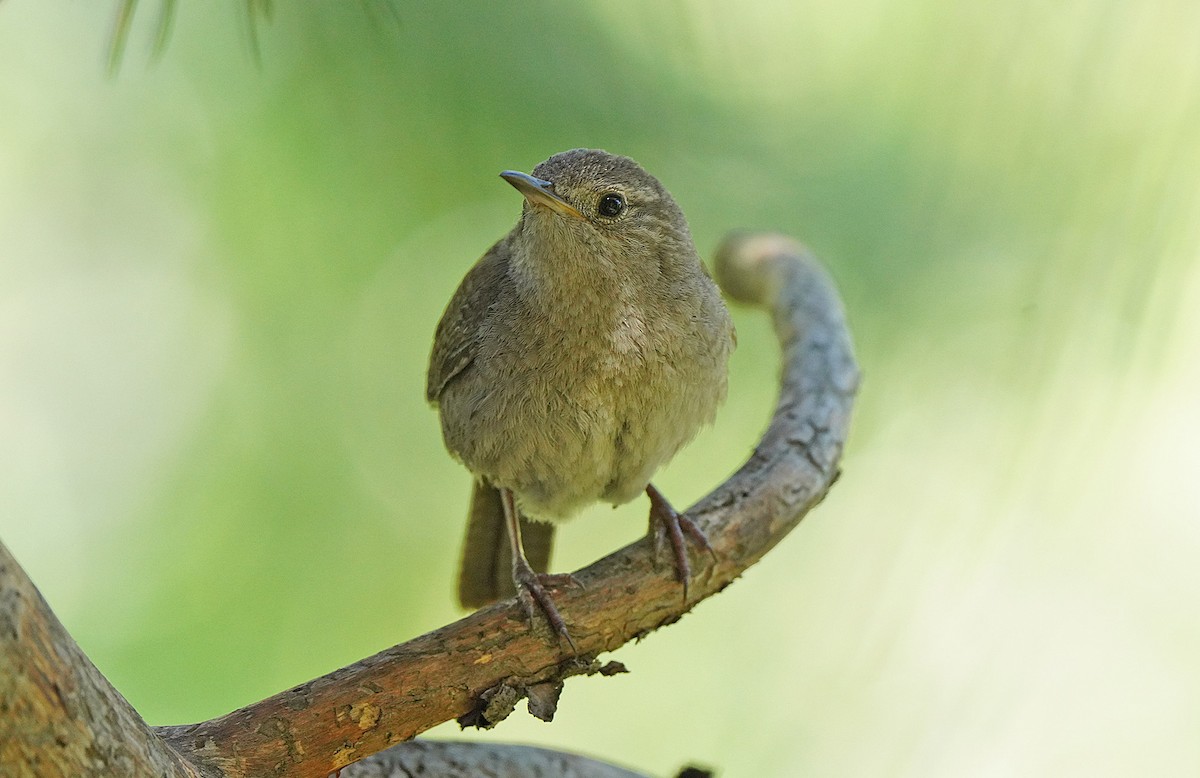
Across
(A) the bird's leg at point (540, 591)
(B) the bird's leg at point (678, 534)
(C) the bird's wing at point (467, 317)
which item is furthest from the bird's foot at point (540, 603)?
(C) the bird's wing at point (467, 317)

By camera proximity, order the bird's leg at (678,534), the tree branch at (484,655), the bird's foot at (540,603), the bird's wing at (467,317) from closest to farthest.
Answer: the tree branch at (484,655), the bird's foot at (540,603), the bird's leg at (678,534), the bird's wing at (467,317)

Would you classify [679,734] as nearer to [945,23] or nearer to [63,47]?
[945,23]

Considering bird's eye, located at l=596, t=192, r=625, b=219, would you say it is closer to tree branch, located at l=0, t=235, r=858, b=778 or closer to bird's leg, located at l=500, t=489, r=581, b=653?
tree branch, located at l=0, t=235, r=858, b=778

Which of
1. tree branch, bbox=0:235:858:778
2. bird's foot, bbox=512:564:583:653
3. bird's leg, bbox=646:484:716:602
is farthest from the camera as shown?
bird's leg, bbox=646:484:716:602

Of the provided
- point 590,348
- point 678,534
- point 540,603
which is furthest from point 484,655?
point 590,348

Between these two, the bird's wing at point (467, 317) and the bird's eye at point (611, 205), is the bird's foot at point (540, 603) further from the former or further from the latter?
the bird's eye at point (611, 205)

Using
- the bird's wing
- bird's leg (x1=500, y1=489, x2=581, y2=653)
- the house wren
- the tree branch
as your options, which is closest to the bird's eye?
the house wren
